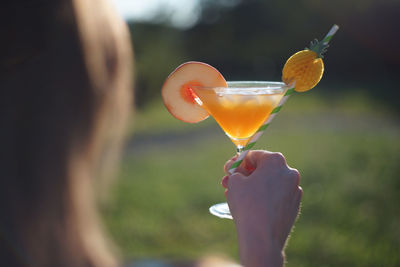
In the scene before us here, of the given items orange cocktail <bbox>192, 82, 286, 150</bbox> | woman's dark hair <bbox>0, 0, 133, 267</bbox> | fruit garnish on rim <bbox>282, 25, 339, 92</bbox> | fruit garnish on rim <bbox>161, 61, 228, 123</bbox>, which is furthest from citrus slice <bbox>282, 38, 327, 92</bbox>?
woman's dark hair <bbox>0, 0, 133, 267</bbox>

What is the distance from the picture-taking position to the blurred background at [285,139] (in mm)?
4973

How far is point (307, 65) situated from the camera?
1.72 metres

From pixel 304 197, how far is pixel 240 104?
13.8ft

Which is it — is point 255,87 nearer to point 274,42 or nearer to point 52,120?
point 52,120

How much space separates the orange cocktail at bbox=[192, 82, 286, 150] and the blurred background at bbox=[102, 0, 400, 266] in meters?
1.33

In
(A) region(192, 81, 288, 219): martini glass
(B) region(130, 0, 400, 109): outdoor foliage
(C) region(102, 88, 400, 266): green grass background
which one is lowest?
(C) region(102, 88, 400, 266): green grass background

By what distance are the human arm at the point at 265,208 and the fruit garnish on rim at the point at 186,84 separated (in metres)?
0.54

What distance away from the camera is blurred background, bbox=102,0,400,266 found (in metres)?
4.97

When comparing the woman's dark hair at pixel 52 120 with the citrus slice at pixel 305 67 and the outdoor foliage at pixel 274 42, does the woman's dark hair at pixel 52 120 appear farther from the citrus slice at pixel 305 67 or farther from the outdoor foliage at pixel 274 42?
the outdoor foliage at pixel 274 42

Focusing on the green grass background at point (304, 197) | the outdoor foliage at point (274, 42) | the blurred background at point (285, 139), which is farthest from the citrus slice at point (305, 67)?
the outdoor foliage at point (274, 42)

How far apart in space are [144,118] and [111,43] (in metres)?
9.46

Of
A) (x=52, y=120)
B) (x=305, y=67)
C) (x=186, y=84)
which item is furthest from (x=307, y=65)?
(x=52, y=120)

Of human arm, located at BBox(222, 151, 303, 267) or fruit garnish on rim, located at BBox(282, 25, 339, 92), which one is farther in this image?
fruit garnish on rim, located at BBox(282, 25, 339, 92)

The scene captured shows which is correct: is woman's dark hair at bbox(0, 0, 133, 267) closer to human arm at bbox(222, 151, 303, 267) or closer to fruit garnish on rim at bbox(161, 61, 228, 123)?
fruit garnish on rim at bbox(161, 61, 228, 123)
